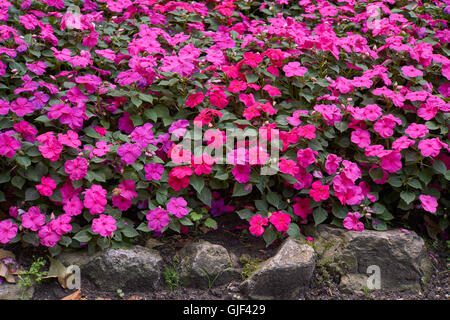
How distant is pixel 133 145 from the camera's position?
2.89 meters

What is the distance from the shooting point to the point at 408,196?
305 cm

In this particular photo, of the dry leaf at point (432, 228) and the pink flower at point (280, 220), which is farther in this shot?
the dry leaf at point (432, 228)

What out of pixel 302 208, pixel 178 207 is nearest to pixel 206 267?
pixel 178 207

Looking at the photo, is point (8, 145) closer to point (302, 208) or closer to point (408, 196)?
point (302, 208)

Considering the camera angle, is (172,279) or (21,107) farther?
(21,107)

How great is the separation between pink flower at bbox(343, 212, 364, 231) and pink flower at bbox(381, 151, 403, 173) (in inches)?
13.8

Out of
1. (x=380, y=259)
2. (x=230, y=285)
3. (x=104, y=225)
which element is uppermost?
(x=104, y=225)

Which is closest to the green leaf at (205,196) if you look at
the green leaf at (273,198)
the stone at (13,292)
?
the green leaf at (273,198)

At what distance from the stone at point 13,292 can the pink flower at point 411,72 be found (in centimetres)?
278

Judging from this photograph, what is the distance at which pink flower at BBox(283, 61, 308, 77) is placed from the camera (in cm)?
323

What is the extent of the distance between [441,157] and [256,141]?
1236 millimetres

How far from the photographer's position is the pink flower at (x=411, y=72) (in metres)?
3.31

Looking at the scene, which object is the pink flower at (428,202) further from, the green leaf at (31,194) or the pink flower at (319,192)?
the green leaf at (31,194)

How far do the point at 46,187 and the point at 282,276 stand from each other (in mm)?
1480
